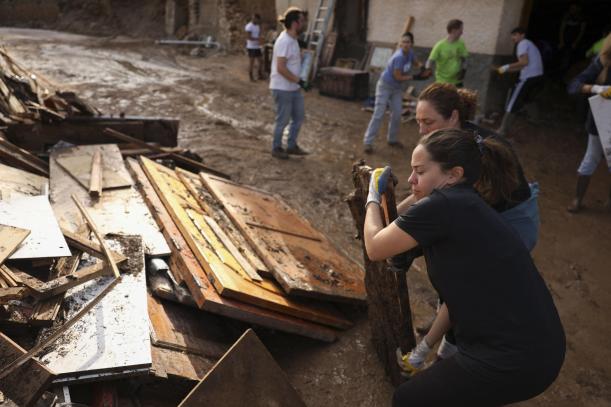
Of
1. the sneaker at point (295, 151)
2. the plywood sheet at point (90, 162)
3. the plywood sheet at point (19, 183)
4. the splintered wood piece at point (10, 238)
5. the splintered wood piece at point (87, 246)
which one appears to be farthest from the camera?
the sneaker at point (295, 151)

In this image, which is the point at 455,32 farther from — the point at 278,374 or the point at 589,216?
the point at 278,374

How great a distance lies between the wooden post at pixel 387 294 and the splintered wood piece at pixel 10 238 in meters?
2.16

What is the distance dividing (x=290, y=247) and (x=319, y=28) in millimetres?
10492

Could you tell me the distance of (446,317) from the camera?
2.71m

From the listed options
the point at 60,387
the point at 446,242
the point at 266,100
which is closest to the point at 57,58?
the point at 266,100

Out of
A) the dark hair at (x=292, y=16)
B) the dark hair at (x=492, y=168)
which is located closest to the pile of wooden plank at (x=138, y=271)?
the dark hair at (x=492, y=168)

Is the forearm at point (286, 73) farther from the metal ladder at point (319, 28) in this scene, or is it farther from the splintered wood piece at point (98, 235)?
the metal ladder at point (319, 28)

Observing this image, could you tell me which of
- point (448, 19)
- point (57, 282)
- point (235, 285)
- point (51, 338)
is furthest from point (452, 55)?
point (51, 338)

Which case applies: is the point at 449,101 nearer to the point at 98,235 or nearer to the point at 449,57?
the point at 98,235

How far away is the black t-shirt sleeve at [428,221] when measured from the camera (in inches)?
72.4

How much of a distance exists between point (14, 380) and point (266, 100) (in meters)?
9.68

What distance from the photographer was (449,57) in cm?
775

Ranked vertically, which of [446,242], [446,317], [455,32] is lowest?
[446,317]

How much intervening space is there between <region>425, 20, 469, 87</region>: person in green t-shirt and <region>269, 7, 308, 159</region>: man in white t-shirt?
2.54m
